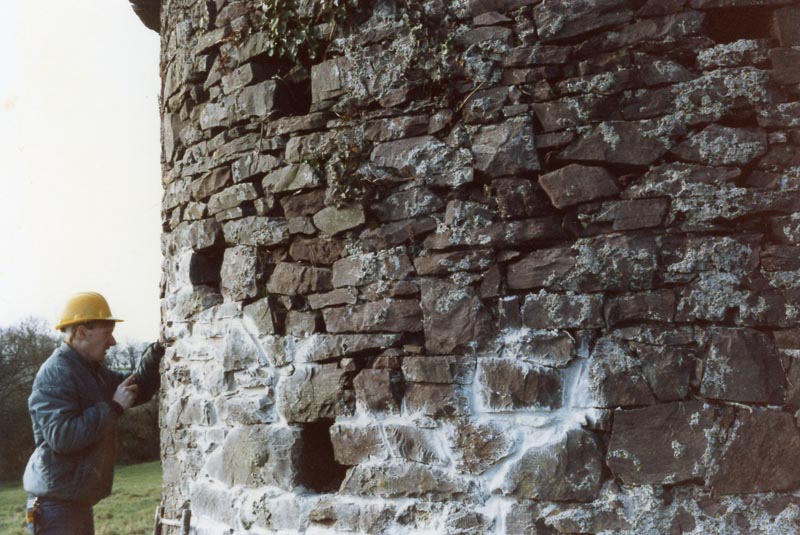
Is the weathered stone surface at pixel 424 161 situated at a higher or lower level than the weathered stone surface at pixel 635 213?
higher

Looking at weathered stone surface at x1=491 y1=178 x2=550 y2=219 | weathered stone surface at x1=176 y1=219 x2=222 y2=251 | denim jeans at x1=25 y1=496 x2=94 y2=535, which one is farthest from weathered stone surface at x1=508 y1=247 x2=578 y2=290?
denim jeans at x1=25 y1=496 x2=94 y2=535

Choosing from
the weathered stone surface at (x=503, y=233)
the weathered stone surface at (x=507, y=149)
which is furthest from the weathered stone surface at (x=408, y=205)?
the weathered stone surface at (x=507, y=149)

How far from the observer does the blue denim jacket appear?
356cm

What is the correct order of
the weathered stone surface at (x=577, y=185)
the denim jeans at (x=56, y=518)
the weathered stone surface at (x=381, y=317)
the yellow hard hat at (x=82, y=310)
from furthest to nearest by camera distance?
the yellow hard hat at (x=82, y=310) < the denim jeans at (x=56, y=518) < the weathered stone surface at (x=381, y=317) < the weathered stone surface at (x=577, y=185)

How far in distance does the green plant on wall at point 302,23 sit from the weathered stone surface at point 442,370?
54.7 inches

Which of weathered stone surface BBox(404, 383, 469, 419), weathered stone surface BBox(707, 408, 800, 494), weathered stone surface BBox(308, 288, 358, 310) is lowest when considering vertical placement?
weathered stone surface BBox(707, 408, 800, 494)

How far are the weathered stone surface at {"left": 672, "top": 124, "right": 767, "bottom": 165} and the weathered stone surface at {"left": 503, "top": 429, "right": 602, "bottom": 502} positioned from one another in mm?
1021

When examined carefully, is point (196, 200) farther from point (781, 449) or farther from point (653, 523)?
point (781, 449)

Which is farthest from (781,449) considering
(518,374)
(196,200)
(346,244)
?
(196,200)

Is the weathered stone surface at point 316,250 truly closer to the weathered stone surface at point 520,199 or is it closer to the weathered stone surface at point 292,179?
the weathered stone surface at point 292,179

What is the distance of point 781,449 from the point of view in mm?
2260

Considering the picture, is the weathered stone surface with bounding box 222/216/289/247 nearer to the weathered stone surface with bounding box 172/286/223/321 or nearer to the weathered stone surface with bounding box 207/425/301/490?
the weathered stone surface with bounding box 172/286/223/321

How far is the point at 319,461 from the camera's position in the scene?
302 cm

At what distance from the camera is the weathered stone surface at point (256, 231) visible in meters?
3.05
